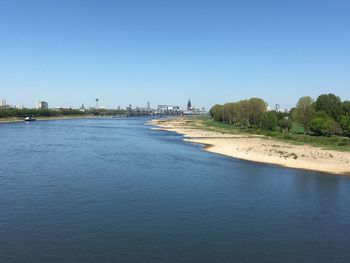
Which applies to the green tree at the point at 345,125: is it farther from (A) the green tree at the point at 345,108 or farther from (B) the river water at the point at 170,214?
(B) the river water at the point at 170,214

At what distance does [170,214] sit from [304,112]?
7316 cm

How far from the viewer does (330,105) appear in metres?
90.4

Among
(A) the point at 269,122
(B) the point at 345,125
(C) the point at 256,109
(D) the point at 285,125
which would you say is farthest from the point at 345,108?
(C) the point at 256,109

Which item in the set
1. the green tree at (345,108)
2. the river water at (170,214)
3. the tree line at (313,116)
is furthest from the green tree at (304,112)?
the river water at (170,214)

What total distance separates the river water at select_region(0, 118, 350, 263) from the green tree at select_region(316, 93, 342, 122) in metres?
50.6

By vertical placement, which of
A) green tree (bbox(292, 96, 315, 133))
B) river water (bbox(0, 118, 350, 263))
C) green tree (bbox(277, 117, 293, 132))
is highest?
green tree (bbox(292, 96, 315, 133))

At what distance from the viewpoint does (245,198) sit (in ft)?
103

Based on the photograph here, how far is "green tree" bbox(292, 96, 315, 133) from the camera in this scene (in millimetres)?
90881

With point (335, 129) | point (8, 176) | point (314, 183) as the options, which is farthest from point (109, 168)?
point (335, 129)

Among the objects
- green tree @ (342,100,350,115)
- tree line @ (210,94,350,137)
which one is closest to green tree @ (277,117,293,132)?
tree line @ (210,94,350,137)

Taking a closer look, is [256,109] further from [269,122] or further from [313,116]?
[313,116]

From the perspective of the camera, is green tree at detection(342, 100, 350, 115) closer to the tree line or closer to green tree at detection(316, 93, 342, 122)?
the tree line

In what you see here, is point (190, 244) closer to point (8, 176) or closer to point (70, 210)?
point (70, 210)

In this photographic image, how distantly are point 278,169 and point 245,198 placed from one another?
1581 centimetres
